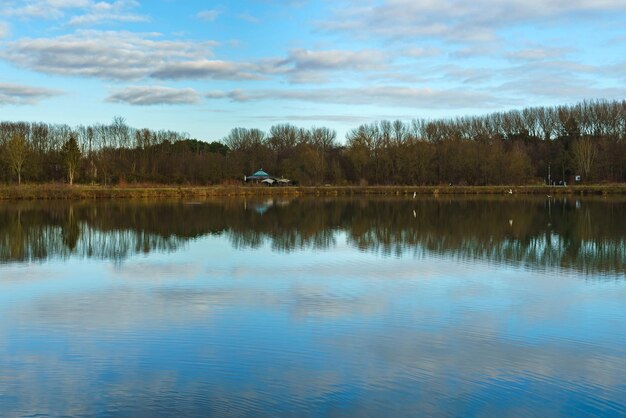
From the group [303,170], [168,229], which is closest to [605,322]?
[168,229]

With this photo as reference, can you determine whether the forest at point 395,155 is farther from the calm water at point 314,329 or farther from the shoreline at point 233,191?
the calm water at point 314,329

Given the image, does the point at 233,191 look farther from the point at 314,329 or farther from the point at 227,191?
the point at 314,329

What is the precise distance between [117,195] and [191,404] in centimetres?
4498

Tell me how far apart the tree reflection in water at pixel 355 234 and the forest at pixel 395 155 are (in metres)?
30.6

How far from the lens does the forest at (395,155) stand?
62103mm

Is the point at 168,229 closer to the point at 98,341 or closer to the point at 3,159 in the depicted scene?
the point at 98,341

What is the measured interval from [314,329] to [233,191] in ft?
157

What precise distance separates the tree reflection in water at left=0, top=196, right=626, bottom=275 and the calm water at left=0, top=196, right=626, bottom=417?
21cm

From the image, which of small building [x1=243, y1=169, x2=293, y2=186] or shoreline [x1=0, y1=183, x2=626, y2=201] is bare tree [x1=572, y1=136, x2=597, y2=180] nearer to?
shoreline [x1=0, y1=183, x2=626, y2=201]

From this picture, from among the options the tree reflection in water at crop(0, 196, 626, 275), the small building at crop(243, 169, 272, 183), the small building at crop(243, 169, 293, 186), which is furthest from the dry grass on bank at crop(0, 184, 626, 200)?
the tree reflection in water at crop(0, 196, 626, 275)

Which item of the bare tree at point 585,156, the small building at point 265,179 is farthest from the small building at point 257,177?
the bare tree at point 585,156

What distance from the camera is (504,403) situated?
602cm

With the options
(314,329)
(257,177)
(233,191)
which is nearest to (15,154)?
(233,191)

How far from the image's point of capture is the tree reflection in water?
16.6m
